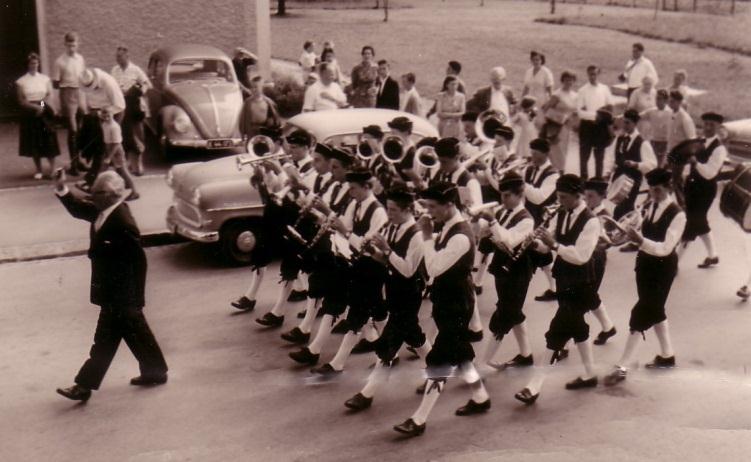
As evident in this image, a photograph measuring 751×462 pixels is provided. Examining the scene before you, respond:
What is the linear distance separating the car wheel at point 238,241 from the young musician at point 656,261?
4.52m

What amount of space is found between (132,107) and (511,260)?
851 centimetres

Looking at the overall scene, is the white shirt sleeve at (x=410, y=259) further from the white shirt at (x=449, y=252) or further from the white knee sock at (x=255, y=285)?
the white knee sock at (x=255, y=285)

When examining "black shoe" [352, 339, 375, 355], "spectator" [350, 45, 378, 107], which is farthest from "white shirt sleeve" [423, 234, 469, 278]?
"spectator" [350, 45, 378, 107]

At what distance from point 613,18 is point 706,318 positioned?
13.6 meters

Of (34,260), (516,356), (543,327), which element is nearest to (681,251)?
(543,327)

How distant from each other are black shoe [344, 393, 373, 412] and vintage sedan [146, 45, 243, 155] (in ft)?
27.3

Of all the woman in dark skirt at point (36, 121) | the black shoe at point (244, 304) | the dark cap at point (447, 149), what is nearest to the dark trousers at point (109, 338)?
the black shoe at point (244, 304)

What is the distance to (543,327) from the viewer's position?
900 cm

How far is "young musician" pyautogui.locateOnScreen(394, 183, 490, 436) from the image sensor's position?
6.68 metres

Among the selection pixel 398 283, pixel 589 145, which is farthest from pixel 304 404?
pixel 589 145

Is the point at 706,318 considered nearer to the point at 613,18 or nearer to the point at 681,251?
the point at 681,251

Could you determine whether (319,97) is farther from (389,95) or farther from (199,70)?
(199,70)

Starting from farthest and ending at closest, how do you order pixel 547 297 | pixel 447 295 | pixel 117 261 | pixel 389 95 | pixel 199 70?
pixel 199 70, pixel 389 95, pixel 547 297, pixel 117 261, pixel 447 295

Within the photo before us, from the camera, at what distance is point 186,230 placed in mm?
10594
